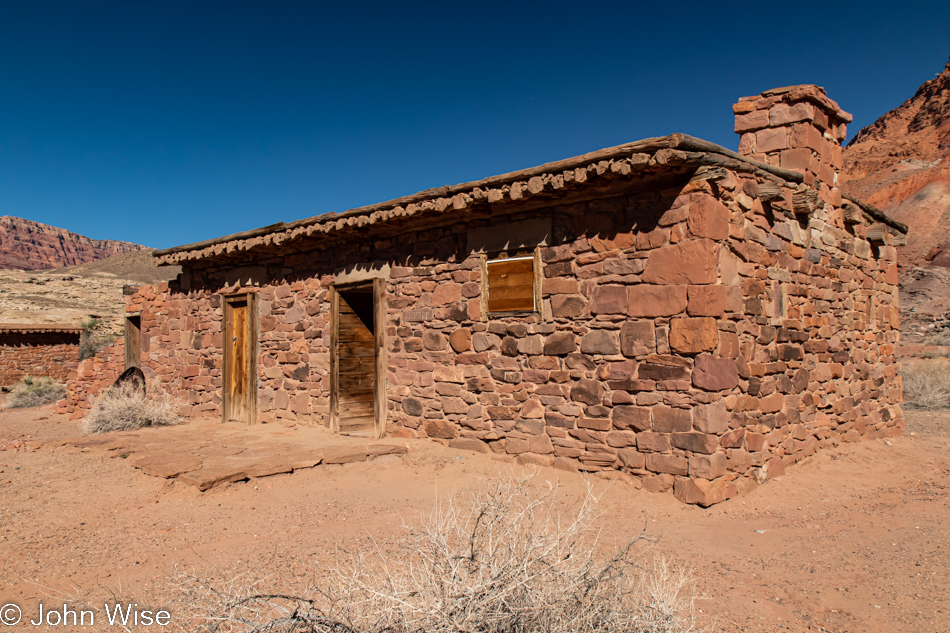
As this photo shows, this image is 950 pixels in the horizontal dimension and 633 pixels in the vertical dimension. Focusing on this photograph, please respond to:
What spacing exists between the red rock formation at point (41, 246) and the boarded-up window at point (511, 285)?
82723 mm

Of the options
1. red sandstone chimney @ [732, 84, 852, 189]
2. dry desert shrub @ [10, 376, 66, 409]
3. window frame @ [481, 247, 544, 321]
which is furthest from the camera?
dry desert shrub @ [10, 376, 66, 409]

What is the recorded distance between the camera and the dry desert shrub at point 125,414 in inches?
318

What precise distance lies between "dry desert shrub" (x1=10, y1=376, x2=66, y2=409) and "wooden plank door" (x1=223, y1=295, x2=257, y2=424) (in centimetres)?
730

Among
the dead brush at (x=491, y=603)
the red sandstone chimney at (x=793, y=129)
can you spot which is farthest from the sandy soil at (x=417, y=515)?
the red sandstone chimney at (x=793, y=129)

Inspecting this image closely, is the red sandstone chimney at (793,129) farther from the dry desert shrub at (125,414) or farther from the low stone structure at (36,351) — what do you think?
the low stone structure at (36,351)

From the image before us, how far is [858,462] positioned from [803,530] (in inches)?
95.1

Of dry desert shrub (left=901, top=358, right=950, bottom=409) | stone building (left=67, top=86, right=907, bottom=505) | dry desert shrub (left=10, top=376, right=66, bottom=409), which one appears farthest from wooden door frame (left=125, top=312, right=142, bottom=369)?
dry desert shrub (left=901, top=358, right=950, bottom=409)

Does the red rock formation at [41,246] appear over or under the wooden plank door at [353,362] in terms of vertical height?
over

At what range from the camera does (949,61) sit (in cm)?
3456

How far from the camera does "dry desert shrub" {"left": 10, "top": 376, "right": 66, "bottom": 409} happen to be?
13.1m

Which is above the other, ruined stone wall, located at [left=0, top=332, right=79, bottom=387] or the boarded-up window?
the boarded-up window

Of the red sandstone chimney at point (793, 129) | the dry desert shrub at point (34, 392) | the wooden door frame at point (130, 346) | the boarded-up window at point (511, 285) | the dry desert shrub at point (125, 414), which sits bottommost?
the dry desert shrub at point (34, 392)

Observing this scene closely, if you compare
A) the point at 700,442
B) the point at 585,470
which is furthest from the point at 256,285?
the point at 700,442

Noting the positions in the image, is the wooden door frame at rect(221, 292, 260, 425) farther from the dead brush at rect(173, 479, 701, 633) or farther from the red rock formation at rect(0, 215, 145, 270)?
the red rock formation at rect(0, 215, 145, 270)
